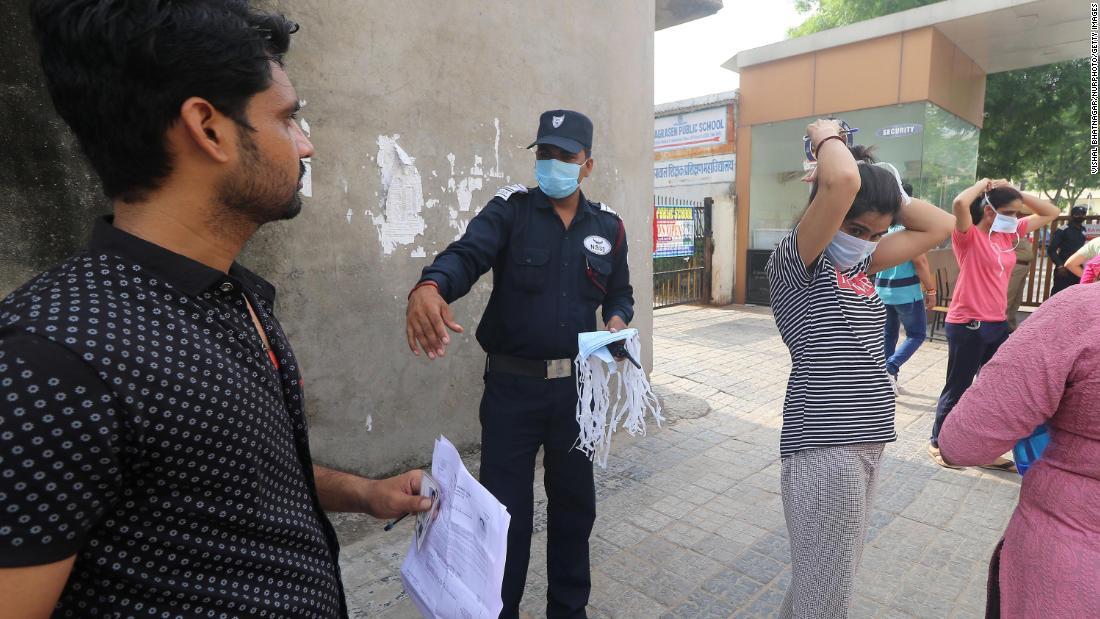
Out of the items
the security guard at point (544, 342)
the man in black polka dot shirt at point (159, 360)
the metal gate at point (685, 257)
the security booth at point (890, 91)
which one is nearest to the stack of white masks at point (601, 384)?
the security guard at point (544, 342)

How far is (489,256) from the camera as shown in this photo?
7.77ft

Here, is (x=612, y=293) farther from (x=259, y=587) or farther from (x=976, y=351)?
(x=976, y=351)

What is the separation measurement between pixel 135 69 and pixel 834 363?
1.91m

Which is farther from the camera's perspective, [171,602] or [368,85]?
[368,85]

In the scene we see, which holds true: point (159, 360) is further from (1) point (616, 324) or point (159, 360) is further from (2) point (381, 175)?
(2) point (381, 175)

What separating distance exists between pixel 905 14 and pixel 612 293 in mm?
9402

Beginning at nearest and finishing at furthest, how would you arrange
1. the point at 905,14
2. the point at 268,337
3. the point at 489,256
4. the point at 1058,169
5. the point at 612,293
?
1. the point at 268,337
2. the point at 489,256
3. the point at 612,293
4. the point at 905,14
5. the point at 1058,169

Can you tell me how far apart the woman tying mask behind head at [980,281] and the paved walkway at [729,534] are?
1.94ft

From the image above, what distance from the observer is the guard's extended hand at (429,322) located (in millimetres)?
1854

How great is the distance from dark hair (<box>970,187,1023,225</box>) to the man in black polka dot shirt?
478 cm

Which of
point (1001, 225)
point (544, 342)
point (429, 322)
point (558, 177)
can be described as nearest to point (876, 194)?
point (558, 177)

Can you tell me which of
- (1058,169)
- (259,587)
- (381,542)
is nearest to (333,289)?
(381,542)

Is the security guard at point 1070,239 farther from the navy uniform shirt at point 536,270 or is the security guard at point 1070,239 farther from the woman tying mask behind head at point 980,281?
the navy uniform shirt at point 536,270

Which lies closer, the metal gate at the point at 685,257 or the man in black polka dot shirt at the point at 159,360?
the man in black polka dot shirt at the point at 159,360
